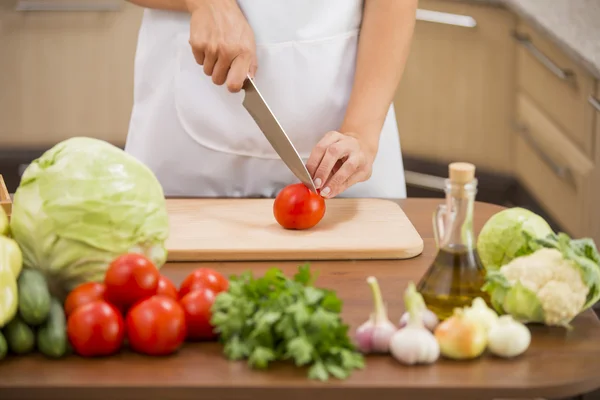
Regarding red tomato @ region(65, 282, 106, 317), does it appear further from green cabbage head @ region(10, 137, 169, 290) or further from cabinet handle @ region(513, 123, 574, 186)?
cabinet handle @ region(513, 123, 574, 186)

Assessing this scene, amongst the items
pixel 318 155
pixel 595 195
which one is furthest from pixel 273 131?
pixel 595 195

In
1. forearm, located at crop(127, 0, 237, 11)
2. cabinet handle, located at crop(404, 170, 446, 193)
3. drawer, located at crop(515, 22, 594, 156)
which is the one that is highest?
forearm, located at crop(127, 0, 237, 11)

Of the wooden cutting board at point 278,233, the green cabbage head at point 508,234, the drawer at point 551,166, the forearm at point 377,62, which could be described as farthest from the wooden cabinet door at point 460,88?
the green cabbage head at point 508,234

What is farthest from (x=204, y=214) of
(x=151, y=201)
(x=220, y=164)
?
(x=151, y=201)

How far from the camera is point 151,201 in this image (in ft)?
3.99

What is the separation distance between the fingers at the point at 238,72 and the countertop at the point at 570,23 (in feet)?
3.75

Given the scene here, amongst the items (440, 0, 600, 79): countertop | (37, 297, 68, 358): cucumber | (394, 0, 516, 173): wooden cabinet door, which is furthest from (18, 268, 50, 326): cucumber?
(394, 0, 516, 173): wooden cabinet door

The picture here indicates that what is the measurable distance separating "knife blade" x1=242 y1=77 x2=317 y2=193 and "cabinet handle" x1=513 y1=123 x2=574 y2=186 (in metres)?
1.50

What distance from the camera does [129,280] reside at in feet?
3.53

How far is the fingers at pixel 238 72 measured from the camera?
1.61 meters

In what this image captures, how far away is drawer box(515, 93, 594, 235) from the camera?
2.81 m

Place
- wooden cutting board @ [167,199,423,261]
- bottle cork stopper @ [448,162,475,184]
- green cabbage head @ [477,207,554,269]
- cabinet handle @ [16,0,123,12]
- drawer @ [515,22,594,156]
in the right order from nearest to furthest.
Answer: bottle cork stopper @ [448,162,475,184], green cabbage head @ [477,207,554,269], wooden cutting board @ [167,199,423,261], drawer @ [515,22,594,156], cabinet handle @ [16,0,123,12]

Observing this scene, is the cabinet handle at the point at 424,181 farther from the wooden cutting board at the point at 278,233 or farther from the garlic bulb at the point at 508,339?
the garlic bulb at the point at 508,339

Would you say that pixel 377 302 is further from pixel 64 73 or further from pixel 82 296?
pixel 64 73
